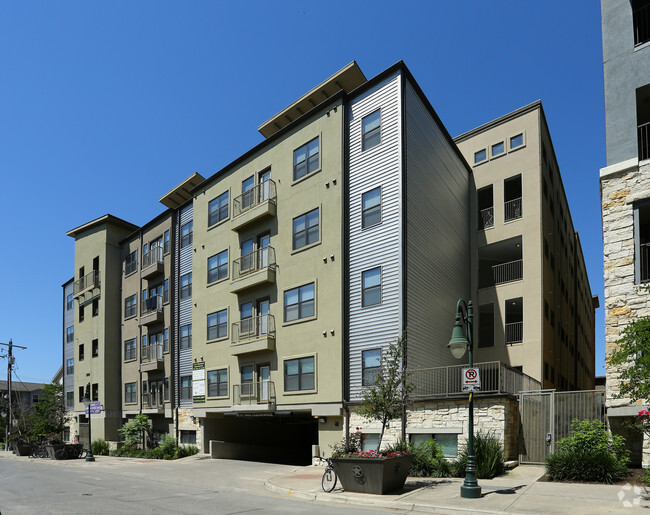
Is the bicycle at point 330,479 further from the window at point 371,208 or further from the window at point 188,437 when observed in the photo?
the window at point 188,437

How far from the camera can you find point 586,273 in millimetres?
61219

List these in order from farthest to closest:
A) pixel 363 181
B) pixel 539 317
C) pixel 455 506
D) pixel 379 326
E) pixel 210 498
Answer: pixel 539 317
pixel 363 181
pixel 379 326
pixel 210 498
pixel 455 506

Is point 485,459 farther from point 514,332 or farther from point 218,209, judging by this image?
point 218,209

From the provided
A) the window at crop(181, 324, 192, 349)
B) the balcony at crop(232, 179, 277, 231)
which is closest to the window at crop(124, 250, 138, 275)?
the window at crop(181, 324, 192, 349)

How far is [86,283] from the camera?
150 feet

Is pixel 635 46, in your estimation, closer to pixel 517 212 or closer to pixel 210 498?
pixel 517 212

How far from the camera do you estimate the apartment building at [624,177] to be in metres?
17.0

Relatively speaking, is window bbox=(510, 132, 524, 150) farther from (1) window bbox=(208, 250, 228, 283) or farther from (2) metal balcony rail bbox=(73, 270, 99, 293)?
(2) metal balcony rail bbox=(73, 270, 99, 293)

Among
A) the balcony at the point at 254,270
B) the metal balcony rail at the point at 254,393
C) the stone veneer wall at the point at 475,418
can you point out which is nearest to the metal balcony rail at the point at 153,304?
the balcony at the point at 254,270

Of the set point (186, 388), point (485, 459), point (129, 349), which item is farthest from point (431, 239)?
point (129, 349)

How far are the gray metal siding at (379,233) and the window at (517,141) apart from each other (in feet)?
29.5

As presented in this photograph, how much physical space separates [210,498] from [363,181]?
14.3 meters

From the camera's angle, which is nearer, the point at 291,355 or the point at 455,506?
the point at 455,506

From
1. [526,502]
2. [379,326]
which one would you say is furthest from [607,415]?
[379,326]
